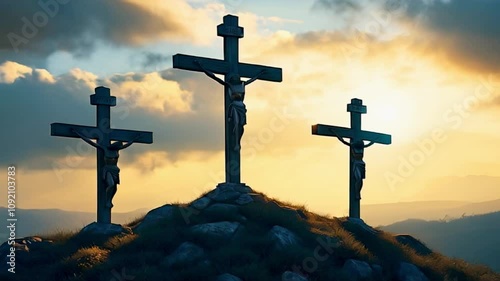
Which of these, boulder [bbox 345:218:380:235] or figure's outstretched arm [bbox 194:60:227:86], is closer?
figure's outstretched arm [bbox 194:60:227:86]

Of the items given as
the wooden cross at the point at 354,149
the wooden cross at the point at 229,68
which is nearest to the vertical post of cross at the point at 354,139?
the wooden cross at the point at 354,149

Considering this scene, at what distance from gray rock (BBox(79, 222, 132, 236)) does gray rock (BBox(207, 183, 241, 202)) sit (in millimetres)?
2380

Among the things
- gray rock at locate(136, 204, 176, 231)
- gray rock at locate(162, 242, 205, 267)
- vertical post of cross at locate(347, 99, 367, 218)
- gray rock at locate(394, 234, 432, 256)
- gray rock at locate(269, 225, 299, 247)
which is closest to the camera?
gray rock at locate(162, 242, 205, 267)

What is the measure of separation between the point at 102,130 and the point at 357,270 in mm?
8194

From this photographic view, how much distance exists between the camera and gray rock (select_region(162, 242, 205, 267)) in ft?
52.0

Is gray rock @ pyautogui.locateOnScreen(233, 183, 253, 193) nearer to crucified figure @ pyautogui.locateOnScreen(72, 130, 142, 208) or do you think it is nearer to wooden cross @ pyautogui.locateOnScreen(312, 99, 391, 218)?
crucified figure @ pyautogui.locateOnScreen(72, 130, 142, 208)

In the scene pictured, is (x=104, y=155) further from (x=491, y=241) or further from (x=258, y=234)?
(x=491, y=241)

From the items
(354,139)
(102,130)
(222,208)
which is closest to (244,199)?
(222,208)

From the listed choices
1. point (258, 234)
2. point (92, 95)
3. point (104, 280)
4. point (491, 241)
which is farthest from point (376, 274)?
point (491, 241)

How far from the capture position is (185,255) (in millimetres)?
16141

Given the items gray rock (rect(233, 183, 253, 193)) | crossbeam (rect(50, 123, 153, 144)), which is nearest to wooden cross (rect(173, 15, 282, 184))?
gray rock (rect(233, 183, 253, 193))

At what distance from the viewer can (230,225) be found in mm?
17594

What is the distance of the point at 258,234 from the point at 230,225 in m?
0.71

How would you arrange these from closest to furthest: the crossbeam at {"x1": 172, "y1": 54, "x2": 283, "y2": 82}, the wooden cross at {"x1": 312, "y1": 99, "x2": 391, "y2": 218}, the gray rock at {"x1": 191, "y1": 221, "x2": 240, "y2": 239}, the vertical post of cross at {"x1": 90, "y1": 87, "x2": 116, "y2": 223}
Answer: the gray rock at {"x1": 191, "y1": 221, "x2": 240, "y2": 239}
the crossbeam at {"x1": 172, "y1": 54, "x2": 283, "y2": 82}
the vertical post of cross at {"x1": 90, "y1": 87, "x2": 116, "y2": 223}
the wooden cross at {"x1": 312, "y1": 99, "x2": 391, "y2": 218}
